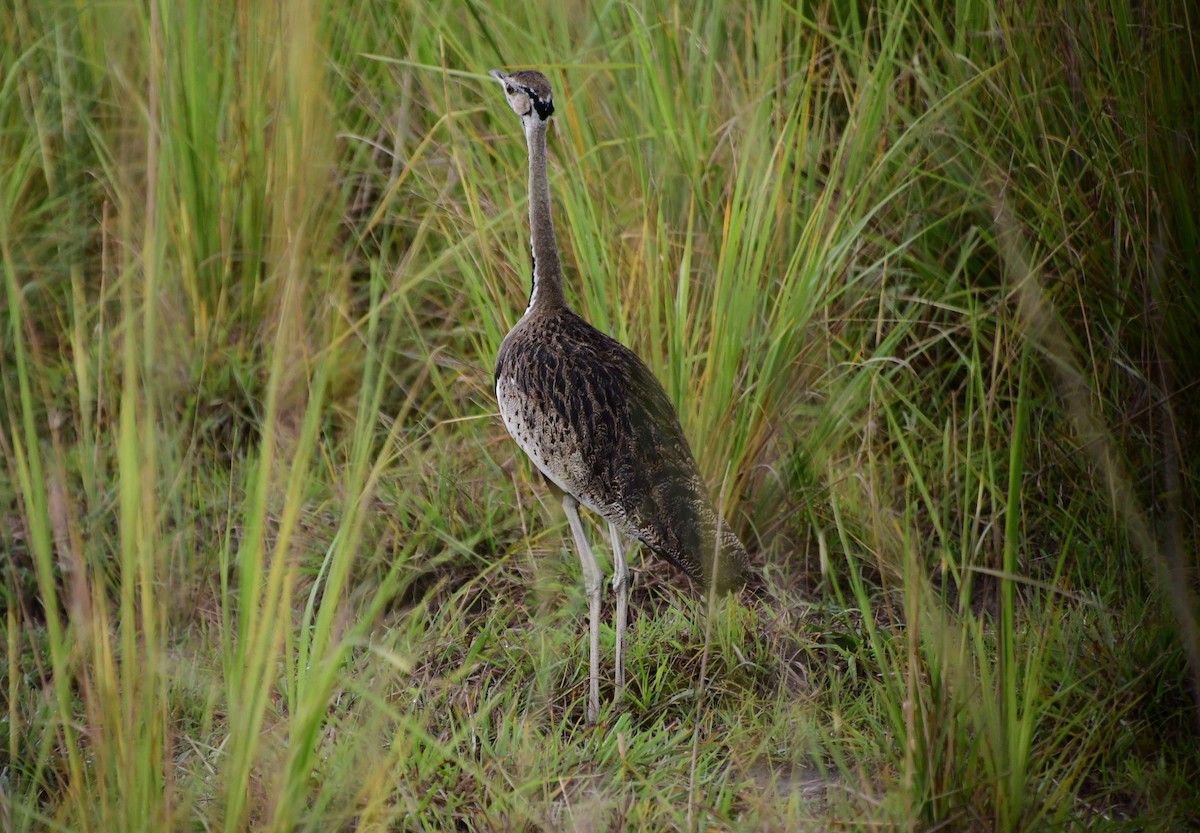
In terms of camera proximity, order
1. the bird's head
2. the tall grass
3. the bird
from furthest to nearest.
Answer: the bird's head, the bird, the tall grass

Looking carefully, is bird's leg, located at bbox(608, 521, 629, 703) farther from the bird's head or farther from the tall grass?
the bird's head

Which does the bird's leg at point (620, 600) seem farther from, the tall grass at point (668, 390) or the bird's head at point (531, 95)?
the bird's head at point (531, 95)

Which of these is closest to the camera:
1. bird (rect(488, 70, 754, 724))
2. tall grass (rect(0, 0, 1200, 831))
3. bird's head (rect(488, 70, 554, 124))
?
tall grass (rect(0, 0, 1200, 831))

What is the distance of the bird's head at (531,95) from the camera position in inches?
119

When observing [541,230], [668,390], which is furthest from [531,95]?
[668,390]

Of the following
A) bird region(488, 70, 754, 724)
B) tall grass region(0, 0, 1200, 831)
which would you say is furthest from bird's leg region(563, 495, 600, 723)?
tall grass region(0, 0, 1200, 831)

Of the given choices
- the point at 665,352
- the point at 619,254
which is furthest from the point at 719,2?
the point at 665,352

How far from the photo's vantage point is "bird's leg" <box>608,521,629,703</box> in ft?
9.60

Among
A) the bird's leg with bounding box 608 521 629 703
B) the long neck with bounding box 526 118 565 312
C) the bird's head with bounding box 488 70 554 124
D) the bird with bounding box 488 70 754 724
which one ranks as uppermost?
the bird's head with bounding box 488 70 554 124

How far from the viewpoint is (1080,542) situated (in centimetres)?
318

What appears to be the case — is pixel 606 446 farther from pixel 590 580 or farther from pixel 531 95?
pixel 531 95

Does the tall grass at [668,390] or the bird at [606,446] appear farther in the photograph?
Result: the bird at [606,446]

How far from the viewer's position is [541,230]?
3.08m

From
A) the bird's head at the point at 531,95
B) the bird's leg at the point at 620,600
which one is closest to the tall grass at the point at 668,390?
the bird's leg at the point at 620,600
